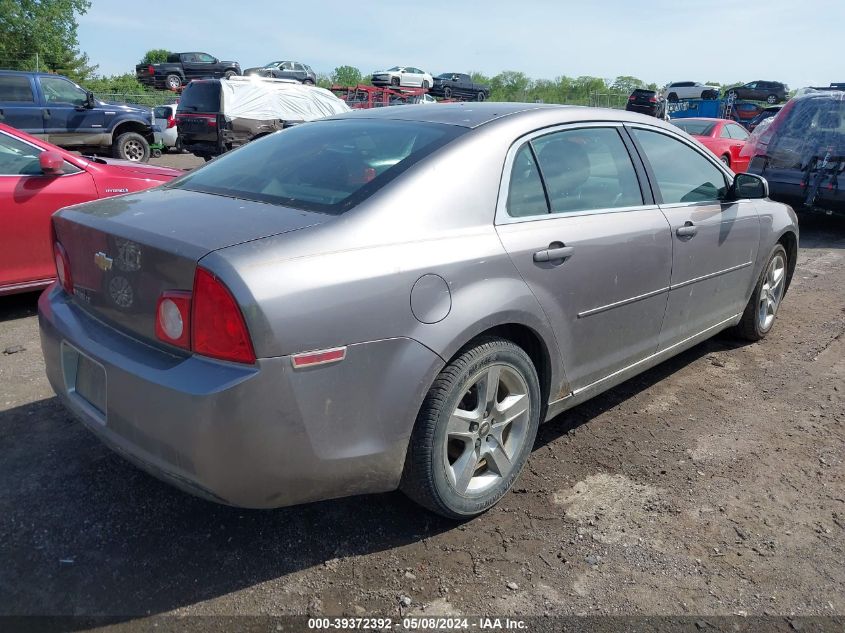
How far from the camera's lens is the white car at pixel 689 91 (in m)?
34.0

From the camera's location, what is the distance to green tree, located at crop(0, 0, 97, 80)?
124 ft

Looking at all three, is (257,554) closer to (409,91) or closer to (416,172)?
(416,172)

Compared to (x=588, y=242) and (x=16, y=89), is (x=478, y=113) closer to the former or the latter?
(x=588, y=242)

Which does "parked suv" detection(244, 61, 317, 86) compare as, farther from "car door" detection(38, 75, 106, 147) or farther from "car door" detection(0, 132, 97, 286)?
"car door" detection(0, 132, 97, 286)

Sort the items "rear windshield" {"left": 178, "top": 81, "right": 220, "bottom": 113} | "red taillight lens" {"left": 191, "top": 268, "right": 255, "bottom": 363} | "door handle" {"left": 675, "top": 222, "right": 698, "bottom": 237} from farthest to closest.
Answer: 1. "rear windshield" {"left": 178, "top": 81, "right": 220, "bottom": 113}
2. "door handle" {"left": 675, "top": 222, "right": 698, "bottom": 237}
3. "red taillight lens" {"left": 191, "top": 268, "right": 255, "bottom": 363}

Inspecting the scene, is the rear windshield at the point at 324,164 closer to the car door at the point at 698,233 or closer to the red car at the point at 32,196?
the car door at the point at 698,233

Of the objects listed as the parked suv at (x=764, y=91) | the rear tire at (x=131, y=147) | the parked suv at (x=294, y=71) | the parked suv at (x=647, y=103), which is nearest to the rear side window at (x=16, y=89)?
the rear tire at (x=131, y=147)

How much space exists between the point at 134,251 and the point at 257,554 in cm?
118

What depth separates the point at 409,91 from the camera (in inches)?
1325

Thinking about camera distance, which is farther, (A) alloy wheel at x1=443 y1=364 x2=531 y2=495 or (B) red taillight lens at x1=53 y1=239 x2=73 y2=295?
(B) red taillight lens at x1=53 y1=239 x2=73 y2=295

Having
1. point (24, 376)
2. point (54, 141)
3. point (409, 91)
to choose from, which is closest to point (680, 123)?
point (54, 141)

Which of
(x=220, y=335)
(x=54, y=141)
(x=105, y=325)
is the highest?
(x=220, y=335)

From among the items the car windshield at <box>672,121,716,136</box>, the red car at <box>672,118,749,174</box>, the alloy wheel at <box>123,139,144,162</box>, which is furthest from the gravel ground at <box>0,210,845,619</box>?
the alloy wheel at <box>123,139,144,162</box>

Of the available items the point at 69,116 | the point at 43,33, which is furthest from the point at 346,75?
the point at 69,116
